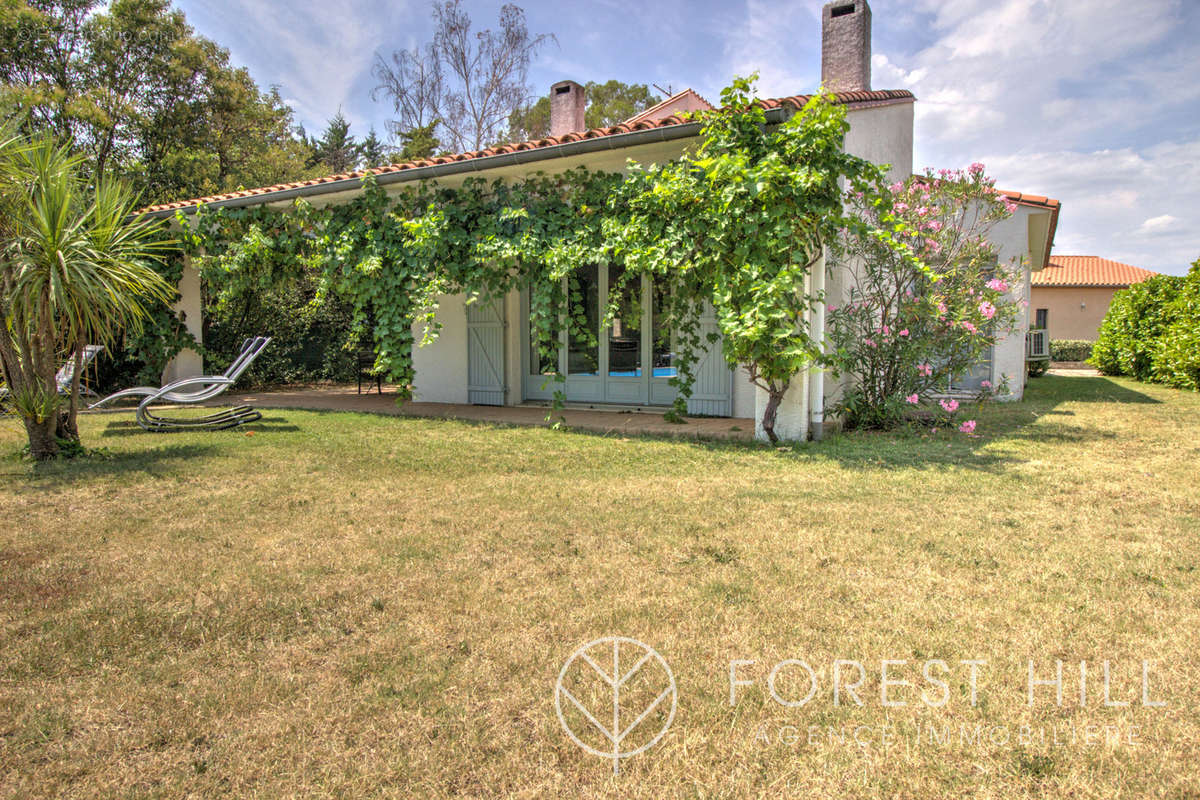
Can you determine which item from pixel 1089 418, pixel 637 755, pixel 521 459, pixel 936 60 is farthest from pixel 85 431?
pixel 936 60

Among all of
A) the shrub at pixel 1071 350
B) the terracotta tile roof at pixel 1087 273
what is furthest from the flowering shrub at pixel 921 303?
the terracotta tile roof at pixel 1087 273

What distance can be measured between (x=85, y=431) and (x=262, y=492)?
4.06m

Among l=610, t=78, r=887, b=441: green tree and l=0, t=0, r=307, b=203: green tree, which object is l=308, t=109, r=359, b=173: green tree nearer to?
l=0, t=0, r=307, b=203: green tree

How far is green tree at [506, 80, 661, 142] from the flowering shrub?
1857 centimetres

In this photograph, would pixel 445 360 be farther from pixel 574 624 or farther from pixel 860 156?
pixel 574 624

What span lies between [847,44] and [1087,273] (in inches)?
1216

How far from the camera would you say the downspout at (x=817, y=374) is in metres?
6.31

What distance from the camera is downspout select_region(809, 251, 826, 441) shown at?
6312mm

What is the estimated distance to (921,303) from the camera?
6.87 meters

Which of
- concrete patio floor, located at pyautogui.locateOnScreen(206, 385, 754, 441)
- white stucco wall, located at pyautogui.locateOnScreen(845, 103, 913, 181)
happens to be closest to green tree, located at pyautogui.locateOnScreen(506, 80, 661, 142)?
concrete patio floor, located at pyautogui.locateOnScreen(206, 385, 754, 441)

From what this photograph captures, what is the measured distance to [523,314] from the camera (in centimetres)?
975

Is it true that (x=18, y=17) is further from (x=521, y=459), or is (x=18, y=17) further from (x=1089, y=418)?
(x=1089, y=418)

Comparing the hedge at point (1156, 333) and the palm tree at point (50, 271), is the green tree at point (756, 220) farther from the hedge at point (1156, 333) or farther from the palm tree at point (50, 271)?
the hedge at point (1156, 333)

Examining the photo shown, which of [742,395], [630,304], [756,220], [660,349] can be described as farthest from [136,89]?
[756,220]
